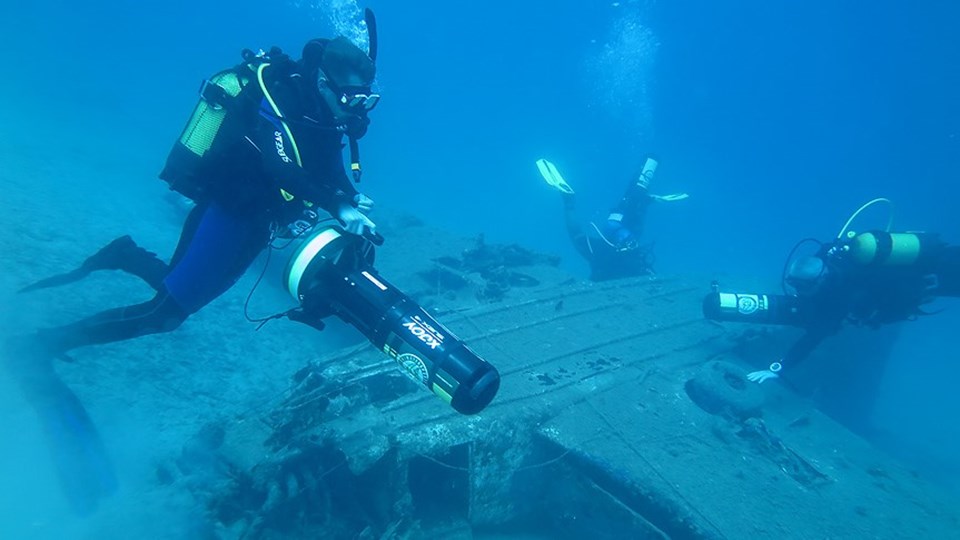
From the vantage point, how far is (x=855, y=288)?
245 inches

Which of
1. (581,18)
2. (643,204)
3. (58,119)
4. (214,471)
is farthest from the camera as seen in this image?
(581,18)

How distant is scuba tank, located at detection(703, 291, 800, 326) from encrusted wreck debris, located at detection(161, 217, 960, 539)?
1.14 metres

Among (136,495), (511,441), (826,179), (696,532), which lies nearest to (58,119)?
(136,495)

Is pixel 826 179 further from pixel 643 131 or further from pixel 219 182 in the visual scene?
pixel 219 182

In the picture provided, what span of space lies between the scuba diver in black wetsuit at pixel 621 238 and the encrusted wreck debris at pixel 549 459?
4.81 m

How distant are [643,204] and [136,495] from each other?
11290 millimetres

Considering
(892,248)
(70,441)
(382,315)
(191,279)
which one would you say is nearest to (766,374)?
(892,248)

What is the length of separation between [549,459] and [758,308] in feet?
13.5

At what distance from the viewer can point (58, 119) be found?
2020 cm

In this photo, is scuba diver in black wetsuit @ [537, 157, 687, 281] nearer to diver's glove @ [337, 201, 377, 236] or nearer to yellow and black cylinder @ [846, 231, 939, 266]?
yellow and black cylinder @ [846, 231, 939, 266]

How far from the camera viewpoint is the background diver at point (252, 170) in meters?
2.93

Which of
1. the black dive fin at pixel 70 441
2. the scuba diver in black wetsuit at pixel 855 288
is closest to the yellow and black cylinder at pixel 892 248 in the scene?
the scuba diver in black wetsuit at pixel 855 288

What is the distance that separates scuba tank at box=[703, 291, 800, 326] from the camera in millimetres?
6633

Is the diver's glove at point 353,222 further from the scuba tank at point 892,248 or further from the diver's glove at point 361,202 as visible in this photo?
the scuba tank at point 892,248
